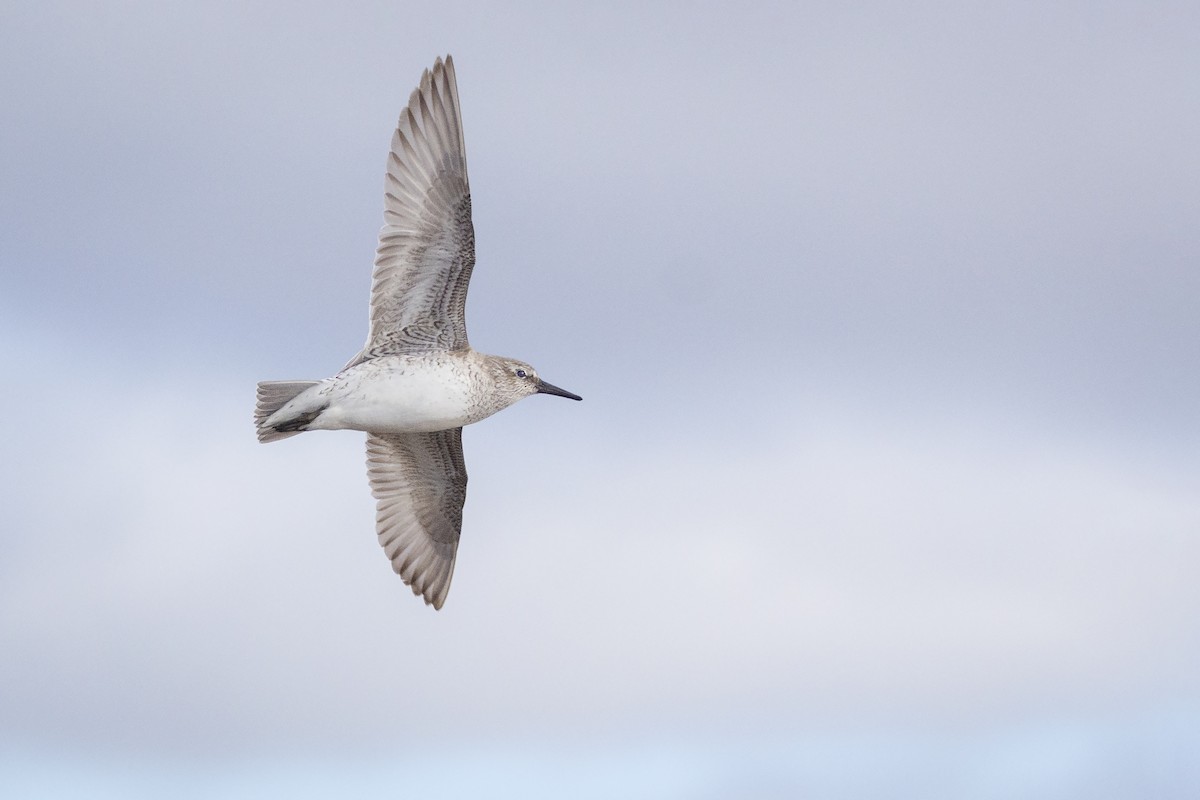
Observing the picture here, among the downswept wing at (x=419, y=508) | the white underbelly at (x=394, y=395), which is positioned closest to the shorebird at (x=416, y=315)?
the white underbelly at (x=394, y=395)

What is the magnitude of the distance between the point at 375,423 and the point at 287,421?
43.6 inches

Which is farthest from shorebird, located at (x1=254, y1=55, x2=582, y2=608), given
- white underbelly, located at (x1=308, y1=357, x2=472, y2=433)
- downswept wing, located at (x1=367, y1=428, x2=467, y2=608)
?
downswept wing, located at (x1=367, y1=428, x2=467, y2=608)

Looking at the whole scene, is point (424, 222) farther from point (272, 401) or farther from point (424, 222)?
point (272, 401)

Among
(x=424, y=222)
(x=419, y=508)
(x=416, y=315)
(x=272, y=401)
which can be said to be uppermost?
(x=424, y=222)

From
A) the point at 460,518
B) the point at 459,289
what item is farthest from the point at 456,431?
the point at 459,289

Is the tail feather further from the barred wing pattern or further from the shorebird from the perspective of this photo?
the barred wing pattern

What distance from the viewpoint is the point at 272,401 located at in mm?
21547

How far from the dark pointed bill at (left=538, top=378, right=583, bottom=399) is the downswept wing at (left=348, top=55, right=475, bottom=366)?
1.99 m

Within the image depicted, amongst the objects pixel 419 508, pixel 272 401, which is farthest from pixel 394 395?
pixel 419 508

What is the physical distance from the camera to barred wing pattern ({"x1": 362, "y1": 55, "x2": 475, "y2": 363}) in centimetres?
2122

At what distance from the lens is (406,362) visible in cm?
2131

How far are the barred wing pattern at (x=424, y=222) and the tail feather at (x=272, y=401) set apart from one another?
3.38ft

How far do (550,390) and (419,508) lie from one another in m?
2.98

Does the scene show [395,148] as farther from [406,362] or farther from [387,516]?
[387,516]
